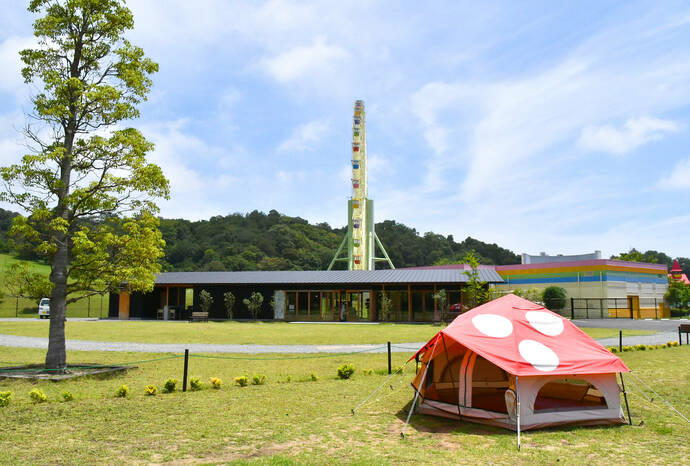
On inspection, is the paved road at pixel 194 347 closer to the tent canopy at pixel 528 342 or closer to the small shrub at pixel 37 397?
the small shrub at pixel 37 397

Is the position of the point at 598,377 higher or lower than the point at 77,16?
lower

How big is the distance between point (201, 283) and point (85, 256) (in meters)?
23.2

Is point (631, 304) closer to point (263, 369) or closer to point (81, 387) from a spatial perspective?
point (263, 369)

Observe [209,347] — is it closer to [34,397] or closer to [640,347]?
[34,397]

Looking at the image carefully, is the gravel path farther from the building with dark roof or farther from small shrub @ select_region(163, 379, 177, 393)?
the building with dark roof

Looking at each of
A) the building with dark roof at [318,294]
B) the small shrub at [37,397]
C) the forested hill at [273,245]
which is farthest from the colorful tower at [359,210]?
the small shrub at [37,397]

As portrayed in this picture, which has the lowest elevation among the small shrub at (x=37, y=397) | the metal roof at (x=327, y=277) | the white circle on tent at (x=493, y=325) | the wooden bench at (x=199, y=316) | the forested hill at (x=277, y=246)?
the wooden bench at (x=199, y=316)

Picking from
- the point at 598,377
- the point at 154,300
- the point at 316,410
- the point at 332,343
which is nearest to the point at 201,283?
the point at 154,300

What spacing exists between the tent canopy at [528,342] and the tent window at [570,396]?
57cm

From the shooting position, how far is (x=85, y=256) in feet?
39.9

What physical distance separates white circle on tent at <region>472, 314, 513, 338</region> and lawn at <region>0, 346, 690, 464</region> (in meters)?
1.30

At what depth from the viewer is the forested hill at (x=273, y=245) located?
68.4m

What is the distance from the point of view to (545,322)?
7.67 metres

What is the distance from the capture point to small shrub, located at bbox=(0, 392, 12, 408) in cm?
783
